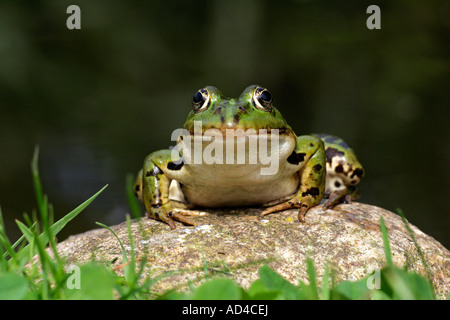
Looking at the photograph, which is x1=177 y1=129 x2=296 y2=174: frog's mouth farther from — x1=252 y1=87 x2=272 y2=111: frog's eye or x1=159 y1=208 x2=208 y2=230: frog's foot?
x1=159 y1=208 x2=208 y2=230: frog's foot

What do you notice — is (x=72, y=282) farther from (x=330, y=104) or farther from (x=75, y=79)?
(x=75, y=79)

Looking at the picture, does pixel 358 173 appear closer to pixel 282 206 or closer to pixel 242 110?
pixel 282 206

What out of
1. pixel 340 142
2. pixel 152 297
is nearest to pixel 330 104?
pixel 340 142

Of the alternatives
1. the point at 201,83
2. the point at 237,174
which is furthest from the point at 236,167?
the point at 201,83

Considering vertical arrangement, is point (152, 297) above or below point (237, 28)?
below

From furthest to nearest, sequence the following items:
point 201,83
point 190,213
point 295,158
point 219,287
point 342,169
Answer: point 201,83, point 342,169, point 295,158, point 190,213, point 219,287

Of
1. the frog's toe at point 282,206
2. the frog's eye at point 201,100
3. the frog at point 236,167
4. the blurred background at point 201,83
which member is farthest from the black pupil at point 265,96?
the blurred background at point 201,83

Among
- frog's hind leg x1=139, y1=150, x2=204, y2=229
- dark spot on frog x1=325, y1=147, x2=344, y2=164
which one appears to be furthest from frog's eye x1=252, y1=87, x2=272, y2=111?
dark spot on frog x1=325, y1=147, x2=344, y2=164
